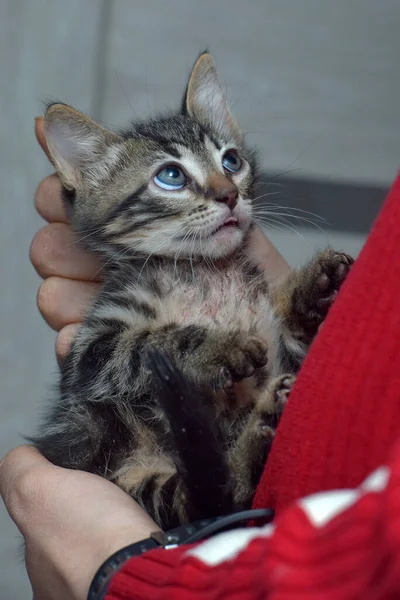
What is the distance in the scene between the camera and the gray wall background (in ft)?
8.11

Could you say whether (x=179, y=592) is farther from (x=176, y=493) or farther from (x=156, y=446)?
(x=156, y=446)

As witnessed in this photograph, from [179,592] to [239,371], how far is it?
1.59 feet

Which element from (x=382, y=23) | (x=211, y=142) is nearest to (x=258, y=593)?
(x=211, y=142)

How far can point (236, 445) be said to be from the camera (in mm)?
985

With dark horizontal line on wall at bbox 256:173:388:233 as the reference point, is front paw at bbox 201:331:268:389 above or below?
above

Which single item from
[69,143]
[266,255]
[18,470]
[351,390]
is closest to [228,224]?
[266,255]

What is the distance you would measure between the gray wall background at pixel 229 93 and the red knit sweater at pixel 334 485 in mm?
1808

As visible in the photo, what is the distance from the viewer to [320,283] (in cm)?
121

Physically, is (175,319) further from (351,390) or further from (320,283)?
(351,390)

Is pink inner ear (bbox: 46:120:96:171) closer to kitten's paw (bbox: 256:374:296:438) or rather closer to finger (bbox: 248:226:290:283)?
finger (bbox: 248:226:290:283)

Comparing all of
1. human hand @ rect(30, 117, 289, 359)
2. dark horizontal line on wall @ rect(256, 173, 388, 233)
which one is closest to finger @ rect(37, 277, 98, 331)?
human hand @ rect(30, 117, 289, 359)

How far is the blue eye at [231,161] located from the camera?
1463 mm

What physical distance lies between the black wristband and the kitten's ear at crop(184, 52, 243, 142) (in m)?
1.08

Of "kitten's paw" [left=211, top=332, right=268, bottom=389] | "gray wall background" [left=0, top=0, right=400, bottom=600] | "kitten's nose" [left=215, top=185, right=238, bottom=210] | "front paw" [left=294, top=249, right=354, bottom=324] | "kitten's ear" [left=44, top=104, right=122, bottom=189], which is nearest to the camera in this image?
"kitten's paw" [left=211, top=332, right=268, bottom=389]
